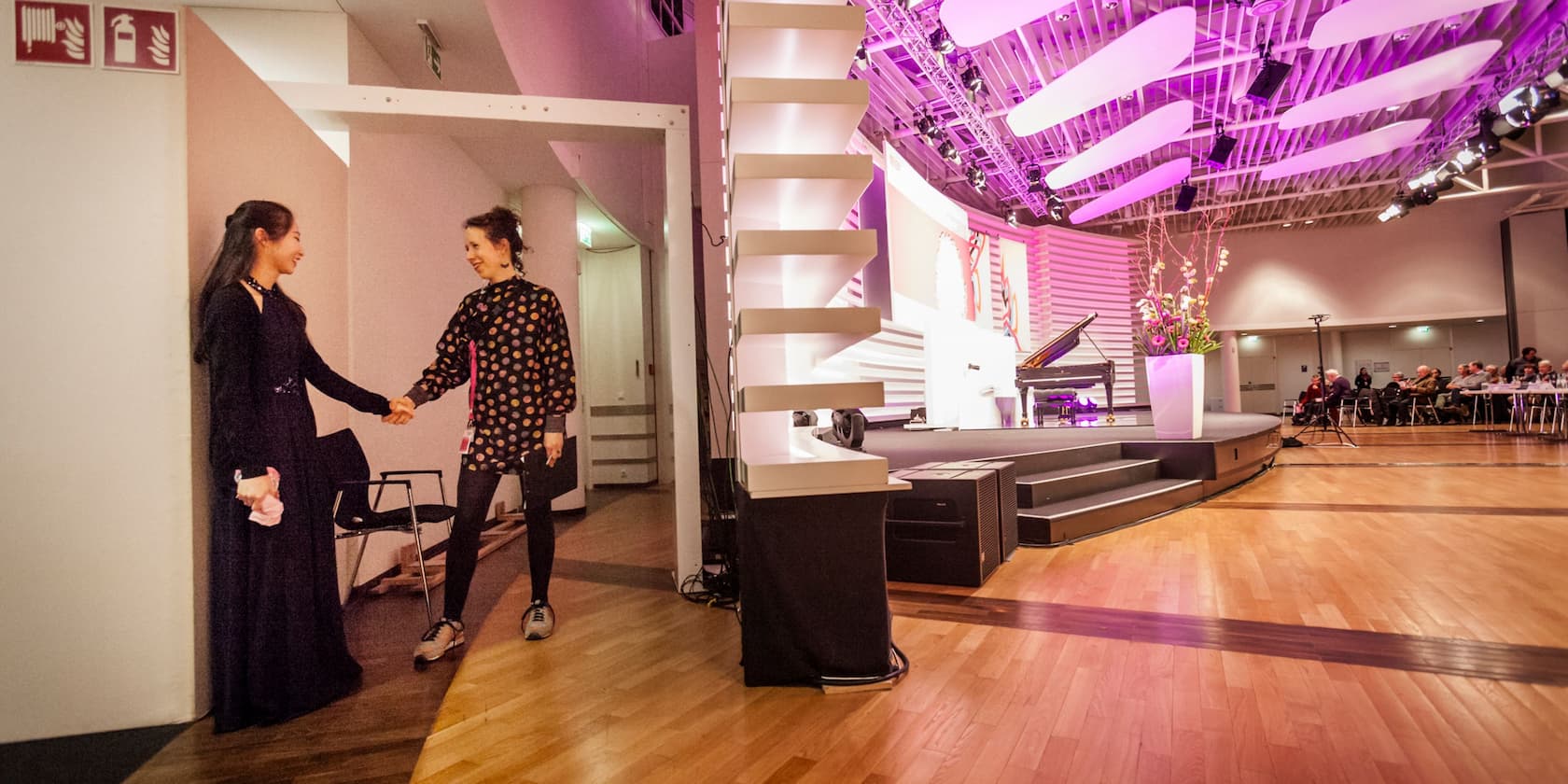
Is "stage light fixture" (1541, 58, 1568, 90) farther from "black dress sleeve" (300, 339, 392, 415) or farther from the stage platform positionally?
"black dress sleeve" (300, 339, 392, 415)

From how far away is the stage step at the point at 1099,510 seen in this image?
4.09 meters

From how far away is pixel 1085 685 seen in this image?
6.82 ft

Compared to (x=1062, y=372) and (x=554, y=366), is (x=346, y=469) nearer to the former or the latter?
(x=554, y=366)

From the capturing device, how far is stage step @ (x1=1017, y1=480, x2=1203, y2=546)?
4.09 m

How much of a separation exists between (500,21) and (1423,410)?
1704 centimetres

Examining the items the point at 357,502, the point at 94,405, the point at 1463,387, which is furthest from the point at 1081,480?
the point at 1463,387

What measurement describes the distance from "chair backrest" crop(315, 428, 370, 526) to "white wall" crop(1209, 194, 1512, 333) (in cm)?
1667

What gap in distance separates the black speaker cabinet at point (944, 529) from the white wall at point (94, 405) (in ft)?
8.68

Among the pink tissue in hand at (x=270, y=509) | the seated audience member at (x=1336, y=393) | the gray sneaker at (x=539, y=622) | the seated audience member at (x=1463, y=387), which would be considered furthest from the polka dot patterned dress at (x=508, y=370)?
the seated audience member at (x=1463, y=387)

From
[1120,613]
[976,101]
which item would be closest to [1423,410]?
[976,101]

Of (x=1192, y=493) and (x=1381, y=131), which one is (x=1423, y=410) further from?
(x=1192, y=493)

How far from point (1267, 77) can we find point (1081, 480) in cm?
483

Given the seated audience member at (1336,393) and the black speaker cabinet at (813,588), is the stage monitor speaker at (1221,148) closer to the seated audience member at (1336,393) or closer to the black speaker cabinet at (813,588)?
the seated audience member at (1336,393)

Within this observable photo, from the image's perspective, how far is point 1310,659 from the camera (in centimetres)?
221
